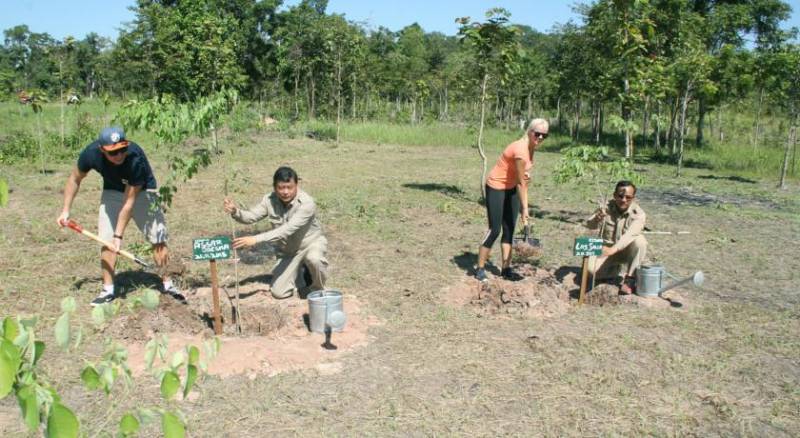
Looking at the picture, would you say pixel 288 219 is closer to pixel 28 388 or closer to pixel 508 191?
pixel 508 191

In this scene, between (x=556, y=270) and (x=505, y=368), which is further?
(x=556, y=270)

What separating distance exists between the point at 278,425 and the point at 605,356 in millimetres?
2308

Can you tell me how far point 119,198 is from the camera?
4.97 meters

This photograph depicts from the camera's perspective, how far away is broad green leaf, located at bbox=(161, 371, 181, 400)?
4.25ft

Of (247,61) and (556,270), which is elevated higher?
(247,61)

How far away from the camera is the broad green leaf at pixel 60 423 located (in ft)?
3.51

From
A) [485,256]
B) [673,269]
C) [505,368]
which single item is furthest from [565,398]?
[673,269]

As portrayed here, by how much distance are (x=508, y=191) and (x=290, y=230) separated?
7.31 feet

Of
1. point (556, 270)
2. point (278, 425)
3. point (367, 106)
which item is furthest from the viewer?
→ point (367, 106)

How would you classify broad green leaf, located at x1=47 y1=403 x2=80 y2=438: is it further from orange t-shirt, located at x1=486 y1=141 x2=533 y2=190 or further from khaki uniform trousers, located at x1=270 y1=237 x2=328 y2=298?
orange t-shirt, located at x1=486 y1=141 x2=533 y2=190

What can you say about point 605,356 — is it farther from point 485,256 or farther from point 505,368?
point 485,256

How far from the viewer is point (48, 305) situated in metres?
5.05

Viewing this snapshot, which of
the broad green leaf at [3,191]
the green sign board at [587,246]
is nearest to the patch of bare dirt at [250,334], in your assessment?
the green sign board at [587,246]

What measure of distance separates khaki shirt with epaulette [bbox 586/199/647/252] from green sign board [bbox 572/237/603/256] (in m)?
0.34
